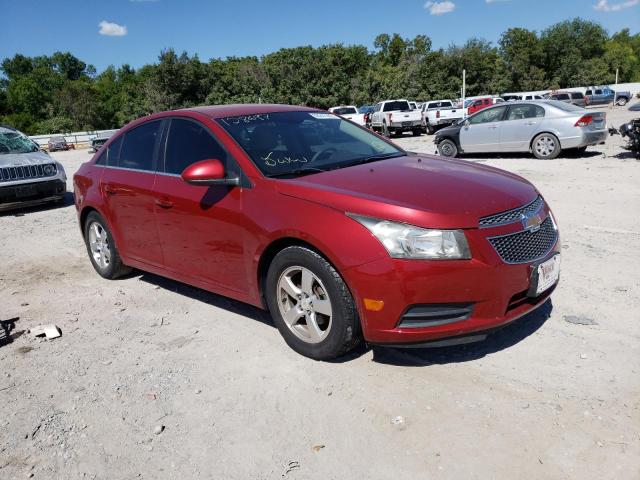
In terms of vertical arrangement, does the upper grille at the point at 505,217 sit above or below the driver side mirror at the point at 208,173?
below

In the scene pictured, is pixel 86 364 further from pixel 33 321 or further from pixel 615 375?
pixel 615 375

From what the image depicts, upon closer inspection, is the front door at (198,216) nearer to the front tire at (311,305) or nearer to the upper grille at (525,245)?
the front tire at (311,305)

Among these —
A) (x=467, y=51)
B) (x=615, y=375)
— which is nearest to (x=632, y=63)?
(x=467, y=51)

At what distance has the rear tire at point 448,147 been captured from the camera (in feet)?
51.0

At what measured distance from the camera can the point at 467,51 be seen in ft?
197

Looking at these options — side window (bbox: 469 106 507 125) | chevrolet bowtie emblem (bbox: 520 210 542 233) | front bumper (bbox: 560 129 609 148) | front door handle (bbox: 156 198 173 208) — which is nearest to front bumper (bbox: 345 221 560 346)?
chevrolet bowtie emblem (bbox: 520 210 542 233)

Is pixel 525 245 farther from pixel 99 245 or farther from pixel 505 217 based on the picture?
pixel 99 245

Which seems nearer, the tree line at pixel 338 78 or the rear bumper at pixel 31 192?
the rear bumper at pixel 31 192

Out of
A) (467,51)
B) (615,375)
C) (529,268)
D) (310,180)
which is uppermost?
(467,51)

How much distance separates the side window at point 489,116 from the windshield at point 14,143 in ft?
35.7

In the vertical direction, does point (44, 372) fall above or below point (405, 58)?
below

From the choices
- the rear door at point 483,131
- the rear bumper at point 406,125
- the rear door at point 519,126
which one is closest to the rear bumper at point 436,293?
the rear door at point 519,126

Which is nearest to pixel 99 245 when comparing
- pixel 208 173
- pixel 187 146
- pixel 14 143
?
pixel 187 146

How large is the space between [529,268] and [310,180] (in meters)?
1.50
